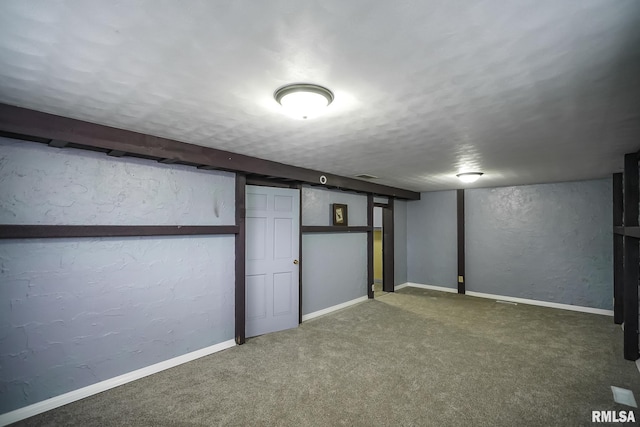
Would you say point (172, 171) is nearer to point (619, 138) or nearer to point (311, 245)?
point (311, 245)

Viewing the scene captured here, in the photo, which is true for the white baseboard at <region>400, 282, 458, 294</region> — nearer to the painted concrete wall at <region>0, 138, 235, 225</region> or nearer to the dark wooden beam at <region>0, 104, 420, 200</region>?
the dark wooden beam at <region>0, 104, 420, 200</region>

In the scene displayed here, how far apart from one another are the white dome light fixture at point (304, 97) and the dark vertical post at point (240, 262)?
189cm

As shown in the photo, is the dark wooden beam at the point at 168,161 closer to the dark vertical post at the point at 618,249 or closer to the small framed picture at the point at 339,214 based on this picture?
the small framed picture at the point at 339,214

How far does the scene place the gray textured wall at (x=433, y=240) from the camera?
6.44 metres

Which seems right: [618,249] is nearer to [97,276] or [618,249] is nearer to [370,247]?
[370,247]

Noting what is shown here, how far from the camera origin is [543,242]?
5383mm

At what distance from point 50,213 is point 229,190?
160cm

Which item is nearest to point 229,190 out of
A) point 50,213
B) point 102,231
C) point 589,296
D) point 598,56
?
point 102,231

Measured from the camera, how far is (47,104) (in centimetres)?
204

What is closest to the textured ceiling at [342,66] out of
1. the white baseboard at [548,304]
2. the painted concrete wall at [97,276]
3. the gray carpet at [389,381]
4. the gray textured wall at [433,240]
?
the painted concrete wall at [97,276]

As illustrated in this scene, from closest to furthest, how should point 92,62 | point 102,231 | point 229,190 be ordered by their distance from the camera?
1. point 92,62
2. point 102,231
3. point 229,190

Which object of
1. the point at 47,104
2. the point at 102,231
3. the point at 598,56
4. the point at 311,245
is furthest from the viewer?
the point at 311,245

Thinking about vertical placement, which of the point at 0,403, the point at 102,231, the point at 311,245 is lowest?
the point at 0,403

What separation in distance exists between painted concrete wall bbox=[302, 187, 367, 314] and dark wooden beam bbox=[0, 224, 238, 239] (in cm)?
164
